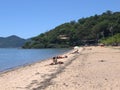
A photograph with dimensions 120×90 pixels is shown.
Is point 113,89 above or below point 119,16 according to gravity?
below

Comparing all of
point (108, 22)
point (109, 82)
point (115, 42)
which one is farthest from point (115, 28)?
point (109, 82)

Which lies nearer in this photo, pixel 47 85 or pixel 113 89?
pixel 113 89

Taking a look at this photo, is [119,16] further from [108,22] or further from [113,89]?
[113,89]

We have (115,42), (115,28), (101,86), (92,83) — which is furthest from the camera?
(115,28)

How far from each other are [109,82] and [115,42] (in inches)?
4372

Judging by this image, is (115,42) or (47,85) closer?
(47,85)

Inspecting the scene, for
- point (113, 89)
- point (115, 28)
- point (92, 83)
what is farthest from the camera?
point (115, 28)

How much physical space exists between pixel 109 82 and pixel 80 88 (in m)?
2.15

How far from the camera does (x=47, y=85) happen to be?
16.9 m

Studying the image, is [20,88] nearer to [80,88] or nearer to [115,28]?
[80,88]

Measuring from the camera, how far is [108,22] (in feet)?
616

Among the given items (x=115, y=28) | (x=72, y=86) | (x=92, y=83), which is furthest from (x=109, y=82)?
(x=115, y=28)

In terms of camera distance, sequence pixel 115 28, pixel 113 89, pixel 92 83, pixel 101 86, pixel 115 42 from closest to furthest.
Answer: pixel 113 89 < pixel 101 86 < pixel 92 83 < pixel 115 42 < pixel 115 28

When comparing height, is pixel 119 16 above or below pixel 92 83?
above
